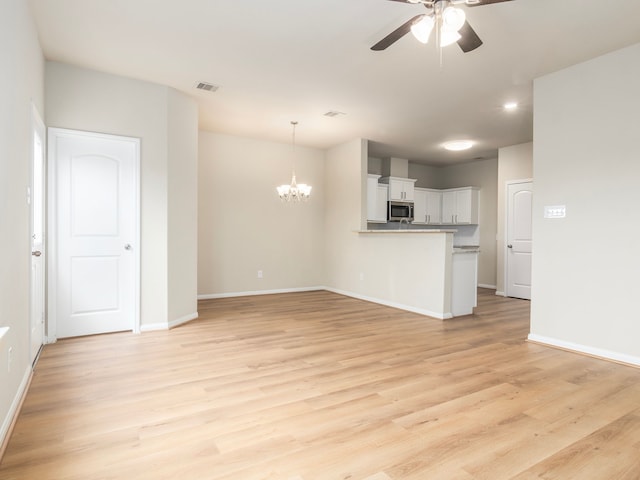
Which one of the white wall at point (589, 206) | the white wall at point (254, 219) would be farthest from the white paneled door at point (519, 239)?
the white wall at point (254, 219)

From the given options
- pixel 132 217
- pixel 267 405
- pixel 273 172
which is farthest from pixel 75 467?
pixel 273 172

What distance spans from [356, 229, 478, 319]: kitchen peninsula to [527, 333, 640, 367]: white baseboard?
3.98 feet

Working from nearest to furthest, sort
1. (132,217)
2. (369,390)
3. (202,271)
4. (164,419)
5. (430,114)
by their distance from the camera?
(164,419) < (369,390) < (132,217) < (430,114) < (202,271)

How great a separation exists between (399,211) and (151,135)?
196 inches

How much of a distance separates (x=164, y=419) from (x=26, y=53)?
276 centimetres

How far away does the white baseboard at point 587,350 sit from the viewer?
320 centimetres

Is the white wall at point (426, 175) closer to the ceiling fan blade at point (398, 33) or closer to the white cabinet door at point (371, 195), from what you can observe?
the white cabinet door at point (371, 195)

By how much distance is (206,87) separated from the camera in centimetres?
425

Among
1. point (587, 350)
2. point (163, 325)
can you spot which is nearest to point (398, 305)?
point (587, 350)

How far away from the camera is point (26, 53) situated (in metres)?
2.68

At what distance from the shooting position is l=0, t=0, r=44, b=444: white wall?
2.04 m

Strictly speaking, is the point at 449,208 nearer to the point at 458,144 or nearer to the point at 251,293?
the point at 458,144

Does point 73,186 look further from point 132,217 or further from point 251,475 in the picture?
point 251,475

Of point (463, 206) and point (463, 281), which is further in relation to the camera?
point (463, 206)
